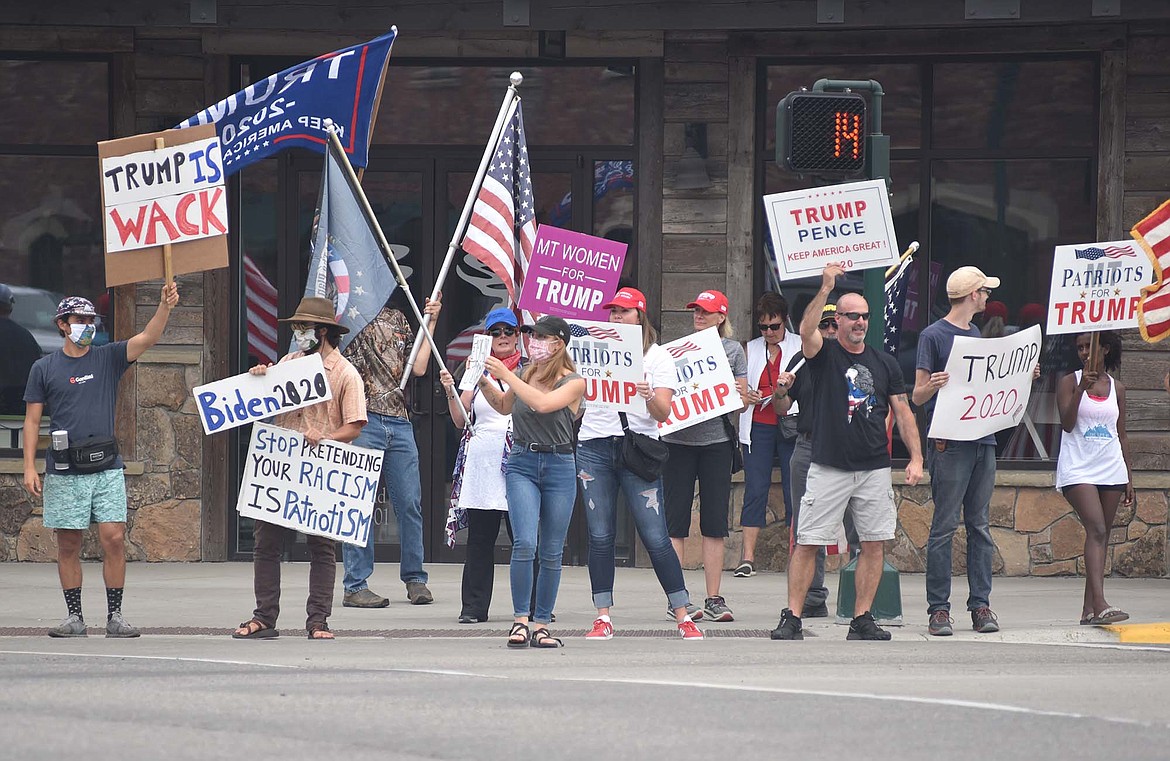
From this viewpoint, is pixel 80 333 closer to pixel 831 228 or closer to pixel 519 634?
pixel 519 634

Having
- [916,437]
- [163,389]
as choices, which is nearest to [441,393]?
[163,389]

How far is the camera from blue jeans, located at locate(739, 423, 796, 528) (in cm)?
1284

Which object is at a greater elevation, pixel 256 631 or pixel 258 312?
pixel 258 312

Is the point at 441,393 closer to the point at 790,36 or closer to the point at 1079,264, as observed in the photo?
the point at 790,36

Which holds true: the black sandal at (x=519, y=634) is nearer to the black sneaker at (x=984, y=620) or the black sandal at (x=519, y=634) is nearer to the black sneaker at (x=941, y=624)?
the black sneaker at (x=941, y=624)

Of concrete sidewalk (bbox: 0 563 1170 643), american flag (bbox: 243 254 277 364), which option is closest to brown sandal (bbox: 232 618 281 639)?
concrete sidewalk (bbox: 0 563 1170 643)

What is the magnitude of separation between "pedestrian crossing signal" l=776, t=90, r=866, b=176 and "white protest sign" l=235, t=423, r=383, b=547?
3.12 metres

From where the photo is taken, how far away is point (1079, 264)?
10930mm

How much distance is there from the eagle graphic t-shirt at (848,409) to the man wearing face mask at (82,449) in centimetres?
369

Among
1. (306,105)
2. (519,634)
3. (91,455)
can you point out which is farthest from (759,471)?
(91,455)

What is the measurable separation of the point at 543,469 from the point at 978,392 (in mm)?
2573

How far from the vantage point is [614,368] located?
1043 cm

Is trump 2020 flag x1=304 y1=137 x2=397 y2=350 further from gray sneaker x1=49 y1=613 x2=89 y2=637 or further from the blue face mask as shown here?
gray sneaker x1=49 y1=613 x2=89 y2=637

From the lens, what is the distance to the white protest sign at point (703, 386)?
11055mm
